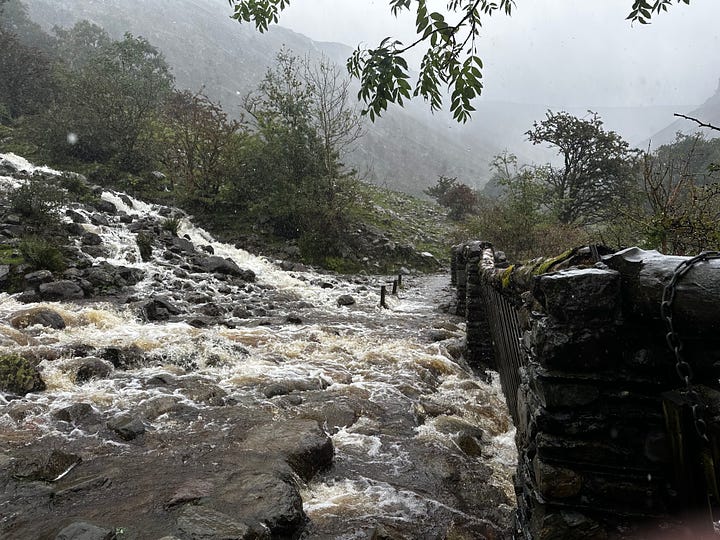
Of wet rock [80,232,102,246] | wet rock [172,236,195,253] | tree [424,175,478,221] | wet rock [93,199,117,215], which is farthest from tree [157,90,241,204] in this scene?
tree [424,175,478,221]

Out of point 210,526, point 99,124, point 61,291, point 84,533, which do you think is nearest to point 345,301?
point 61,291

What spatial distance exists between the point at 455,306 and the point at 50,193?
12.7 m

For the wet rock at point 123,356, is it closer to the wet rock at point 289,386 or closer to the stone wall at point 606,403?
the wet rock at point 289,386

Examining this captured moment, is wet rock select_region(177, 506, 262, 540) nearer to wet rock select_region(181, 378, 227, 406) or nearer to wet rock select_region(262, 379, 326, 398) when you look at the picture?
wet rock select_region(181, 378, 227, 406)

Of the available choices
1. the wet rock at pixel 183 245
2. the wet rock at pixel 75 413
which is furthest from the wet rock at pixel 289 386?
the wet rock at pixel 183 245

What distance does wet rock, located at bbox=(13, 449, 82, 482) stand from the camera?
3746 millimetres

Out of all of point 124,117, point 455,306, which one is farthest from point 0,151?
point 455,306

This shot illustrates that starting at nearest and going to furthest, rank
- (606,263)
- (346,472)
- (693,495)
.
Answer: (693,495)
(606,263)
(346,472)

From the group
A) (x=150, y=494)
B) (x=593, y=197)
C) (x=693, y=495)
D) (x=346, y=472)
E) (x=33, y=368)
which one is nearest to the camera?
(x=693, y=495)

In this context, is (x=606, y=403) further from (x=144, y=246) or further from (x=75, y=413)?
(x=144, y=246)

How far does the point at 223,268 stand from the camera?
1431cm

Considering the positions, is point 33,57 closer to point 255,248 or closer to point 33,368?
point 255,248

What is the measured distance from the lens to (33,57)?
2536cm

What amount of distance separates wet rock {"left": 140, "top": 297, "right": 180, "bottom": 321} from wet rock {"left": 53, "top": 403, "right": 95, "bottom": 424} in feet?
13.8
